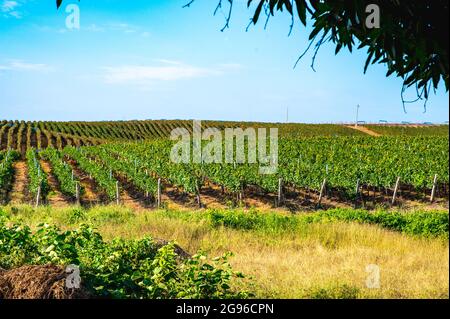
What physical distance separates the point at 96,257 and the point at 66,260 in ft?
2.23

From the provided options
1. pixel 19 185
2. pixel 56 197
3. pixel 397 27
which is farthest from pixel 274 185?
pixel 397 27

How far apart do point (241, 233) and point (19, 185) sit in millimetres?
22959

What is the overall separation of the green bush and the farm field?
17 mm

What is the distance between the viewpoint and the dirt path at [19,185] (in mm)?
25000

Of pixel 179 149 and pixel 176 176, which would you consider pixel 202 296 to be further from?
pixel 179 149

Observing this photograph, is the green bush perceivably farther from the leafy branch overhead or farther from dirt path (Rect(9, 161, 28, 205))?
dirt path (Rect(9, 161, 28, 205))

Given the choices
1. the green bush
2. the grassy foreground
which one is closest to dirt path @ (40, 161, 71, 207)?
the grassy foreground

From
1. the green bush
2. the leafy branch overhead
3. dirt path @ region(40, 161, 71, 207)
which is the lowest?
dirt path @ region(40, 161, 71, 207)

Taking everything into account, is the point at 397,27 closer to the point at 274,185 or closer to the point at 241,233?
the point at 241,233

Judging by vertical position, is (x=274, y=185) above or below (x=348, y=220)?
below

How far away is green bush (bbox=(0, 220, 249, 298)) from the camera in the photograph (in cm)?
498

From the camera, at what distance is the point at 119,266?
Answer: 18.8 ft

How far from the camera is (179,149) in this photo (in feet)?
140
